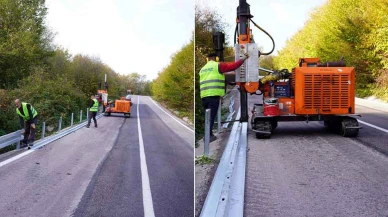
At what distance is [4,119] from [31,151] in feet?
1.89

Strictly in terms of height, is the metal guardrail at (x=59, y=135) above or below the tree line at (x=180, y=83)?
below

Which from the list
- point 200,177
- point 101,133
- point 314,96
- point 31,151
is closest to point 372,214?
point 200,177

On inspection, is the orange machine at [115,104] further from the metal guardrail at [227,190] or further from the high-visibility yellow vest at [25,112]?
the metal guardrail at [227,190]

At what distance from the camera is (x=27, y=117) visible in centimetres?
261

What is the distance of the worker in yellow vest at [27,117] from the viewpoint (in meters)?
2.35

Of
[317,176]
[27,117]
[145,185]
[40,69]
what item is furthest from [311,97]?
[40,69]

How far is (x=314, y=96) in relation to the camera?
25.9ft

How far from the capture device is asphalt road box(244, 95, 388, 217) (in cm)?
367

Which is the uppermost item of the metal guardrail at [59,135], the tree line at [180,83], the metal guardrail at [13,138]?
the tree line at [180,83]

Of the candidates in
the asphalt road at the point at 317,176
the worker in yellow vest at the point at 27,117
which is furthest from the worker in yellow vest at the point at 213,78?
the asphalt road at the point at 317,176

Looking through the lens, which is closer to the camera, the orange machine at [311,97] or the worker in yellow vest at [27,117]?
the worker in yellow vest at [27,117]

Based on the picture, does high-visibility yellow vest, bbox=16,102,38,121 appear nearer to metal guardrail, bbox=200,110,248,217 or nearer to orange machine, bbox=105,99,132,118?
orange machine, bbox=105,99,132,118

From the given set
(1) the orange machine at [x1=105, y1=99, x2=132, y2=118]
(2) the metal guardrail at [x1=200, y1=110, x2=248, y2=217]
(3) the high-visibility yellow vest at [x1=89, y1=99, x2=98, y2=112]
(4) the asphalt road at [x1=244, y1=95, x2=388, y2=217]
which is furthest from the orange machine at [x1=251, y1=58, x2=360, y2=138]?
(3) the high-visibility yellow vest at [x1=89, y1=99, x2=98, y2=112]

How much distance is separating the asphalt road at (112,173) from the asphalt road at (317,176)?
5.26 feet
